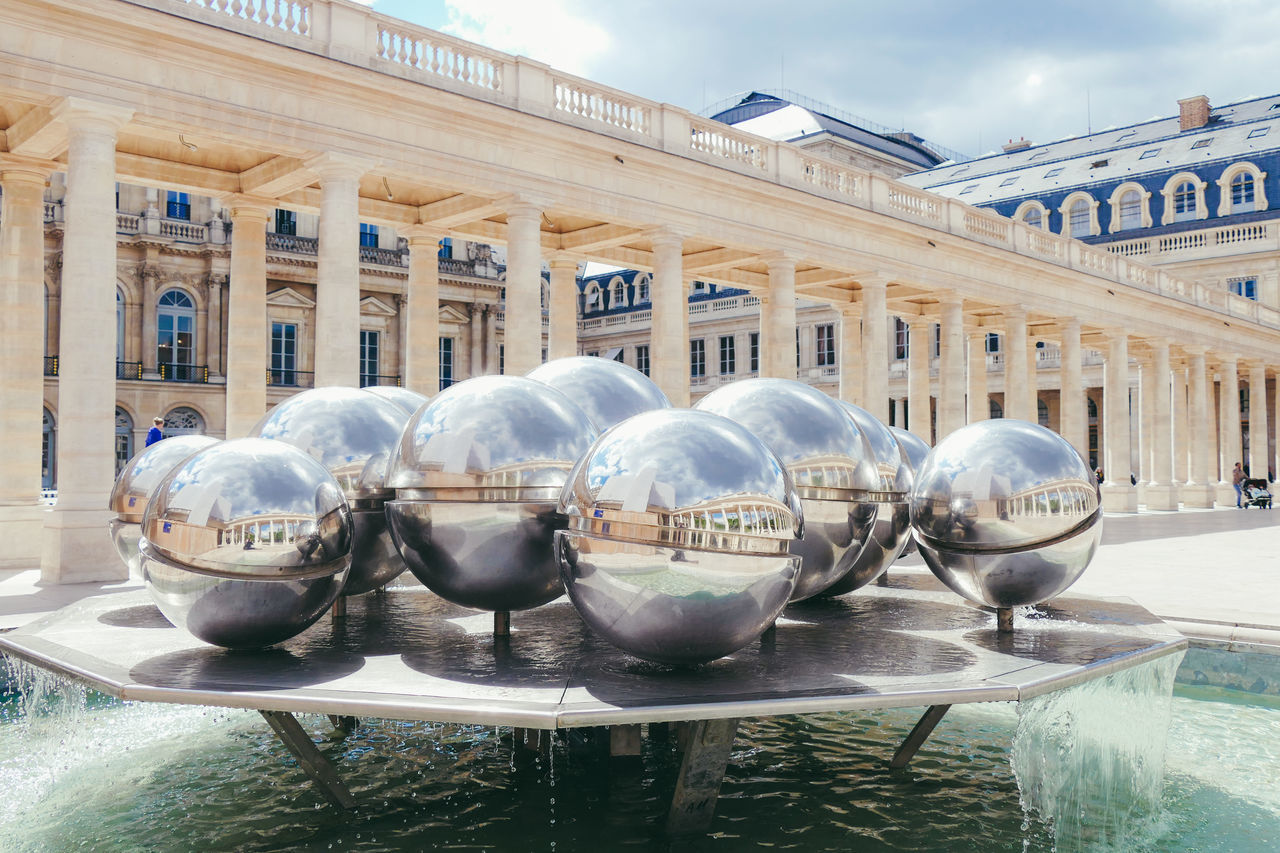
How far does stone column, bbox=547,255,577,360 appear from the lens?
2784cm

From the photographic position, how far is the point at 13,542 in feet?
65.5

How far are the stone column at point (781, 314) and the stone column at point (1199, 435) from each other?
2875 cm

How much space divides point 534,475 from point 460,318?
58.9 m

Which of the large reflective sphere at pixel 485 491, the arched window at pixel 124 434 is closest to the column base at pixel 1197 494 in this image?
the large reflective sphere at pixel 485 491

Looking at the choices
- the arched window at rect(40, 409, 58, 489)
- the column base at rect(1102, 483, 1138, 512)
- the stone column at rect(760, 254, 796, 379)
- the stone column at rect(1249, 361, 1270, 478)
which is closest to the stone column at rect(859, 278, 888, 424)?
the stone column at rect(760, 254, 796, 379)

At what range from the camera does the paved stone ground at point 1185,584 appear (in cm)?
1200

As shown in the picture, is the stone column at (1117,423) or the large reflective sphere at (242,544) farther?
the stone column at (1117,423)

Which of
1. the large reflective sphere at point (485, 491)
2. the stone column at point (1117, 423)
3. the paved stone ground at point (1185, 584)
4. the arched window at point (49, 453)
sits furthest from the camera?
the arched window at point (49, 453)

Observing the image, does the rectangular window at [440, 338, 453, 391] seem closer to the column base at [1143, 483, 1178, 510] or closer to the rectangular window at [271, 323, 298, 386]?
the rectangular window at [271, 323, 298, 386]

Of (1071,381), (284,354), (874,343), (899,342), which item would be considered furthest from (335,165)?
(899,342)

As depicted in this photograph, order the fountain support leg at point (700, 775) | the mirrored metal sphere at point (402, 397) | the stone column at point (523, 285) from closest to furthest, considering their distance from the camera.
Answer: the fountain support leg at point (700, 775)
the mirrored metal sphere at point (402, 397)
the stone column at point (523, 285)

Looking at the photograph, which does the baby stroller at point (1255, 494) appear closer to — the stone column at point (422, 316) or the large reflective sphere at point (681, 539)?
the stone column at point (422, 316)

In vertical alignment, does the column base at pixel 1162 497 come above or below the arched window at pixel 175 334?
below

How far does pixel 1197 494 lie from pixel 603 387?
5033 cm
